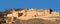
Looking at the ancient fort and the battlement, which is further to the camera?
the battlement

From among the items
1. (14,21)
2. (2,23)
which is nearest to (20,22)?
(14,21)

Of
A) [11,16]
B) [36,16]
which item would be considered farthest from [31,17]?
[11,16]

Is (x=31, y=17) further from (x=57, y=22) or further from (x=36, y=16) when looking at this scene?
(x=57, y=22)

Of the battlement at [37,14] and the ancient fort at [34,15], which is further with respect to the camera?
the battlement at [37,14]

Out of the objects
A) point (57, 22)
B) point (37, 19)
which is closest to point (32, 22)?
point (37, 19)

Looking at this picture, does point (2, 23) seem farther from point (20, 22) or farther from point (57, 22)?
point (57, 22)

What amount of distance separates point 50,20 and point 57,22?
0.67 m

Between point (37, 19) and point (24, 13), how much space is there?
2.53m

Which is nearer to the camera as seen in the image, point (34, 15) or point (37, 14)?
point (34, 15)

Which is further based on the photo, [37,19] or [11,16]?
[11,16]

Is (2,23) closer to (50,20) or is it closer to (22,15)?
(22,15)

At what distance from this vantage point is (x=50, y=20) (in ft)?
94.4

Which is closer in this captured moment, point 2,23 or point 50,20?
point 50,20

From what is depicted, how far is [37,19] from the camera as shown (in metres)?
29.0
